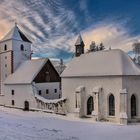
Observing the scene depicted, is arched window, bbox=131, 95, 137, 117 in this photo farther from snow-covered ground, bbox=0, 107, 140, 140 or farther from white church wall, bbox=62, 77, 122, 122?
snow-covered ground, bbox=0, 107, 140, 140

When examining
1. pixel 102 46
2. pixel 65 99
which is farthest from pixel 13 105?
pixel 102 46

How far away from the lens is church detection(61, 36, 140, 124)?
87.4 ft

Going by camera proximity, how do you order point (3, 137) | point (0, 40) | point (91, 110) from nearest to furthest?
point (3, 137) → point (91, 110) → point (0, 40)

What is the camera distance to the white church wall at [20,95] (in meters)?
36.3

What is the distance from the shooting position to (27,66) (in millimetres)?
41031

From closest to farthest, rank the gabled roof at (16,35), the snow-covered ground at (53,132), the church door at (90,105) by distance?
the snow-covered ground at (53,132) → the church door at (90,105) → the gabled roof at (16,35)

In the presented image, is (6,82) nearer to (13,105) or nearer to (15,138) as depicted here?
(13,105)

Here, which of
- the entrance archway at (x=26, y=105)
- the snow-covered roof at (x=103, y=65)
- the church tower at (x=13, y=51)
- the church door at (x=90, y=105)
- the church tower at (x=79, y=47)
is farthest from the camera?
the church tower at (x=13, y=51)

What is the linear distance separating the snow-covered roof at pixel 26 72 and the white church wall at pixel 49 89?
1811 millimetres

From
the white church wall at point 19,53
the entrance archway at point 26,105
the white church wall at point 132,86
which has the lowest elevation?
the entrance archway at point 26,105

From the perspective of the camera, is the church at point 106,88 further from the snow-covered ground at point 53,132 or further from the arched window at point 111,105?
the snow-covered ground at point 53,132

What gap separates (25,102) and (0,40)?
15140mm

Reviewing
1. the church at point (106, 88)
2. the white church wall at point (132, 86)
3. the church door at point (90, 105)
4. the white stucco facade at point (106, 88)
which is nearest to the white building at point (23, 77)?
the church at point (106, 88)

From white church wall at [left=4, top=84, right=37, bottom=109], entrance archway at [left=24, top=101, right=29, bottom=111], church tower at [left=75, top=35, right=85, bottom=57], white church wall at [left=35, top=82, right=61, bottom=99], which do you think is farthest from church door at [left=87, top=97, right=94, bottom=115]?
entrance archway at [left=24, top=101, right=29, bottom=111]
